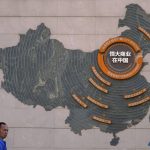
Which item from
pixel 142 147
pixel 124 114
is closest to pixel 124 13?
pixel 124 114

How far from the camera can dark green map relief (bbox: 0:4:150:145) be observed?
7586 millimetres

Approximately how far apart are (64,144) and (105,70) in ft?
4.17

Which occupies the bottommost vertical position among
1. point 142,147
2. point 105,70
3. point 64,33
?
point 142,147

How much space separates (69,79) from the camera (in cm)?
769

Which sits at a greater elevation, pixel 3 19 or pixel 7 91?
pixel 3 19

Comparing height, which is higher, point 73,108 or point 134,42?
point 134,42

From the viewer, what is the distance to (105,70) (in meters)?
7.64

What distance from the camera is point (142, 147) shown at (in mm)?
7516

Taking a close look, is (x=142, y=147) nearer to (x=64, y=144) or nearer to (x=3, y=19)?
(x=64, y=144)

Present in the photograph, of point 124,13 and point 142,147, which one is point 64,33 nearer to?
point 124,13

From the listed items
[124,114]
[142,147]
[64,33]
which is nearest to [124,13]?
[64,33]

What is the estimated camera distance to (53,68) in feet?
25.4

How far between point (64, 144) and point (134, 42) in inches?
73.9

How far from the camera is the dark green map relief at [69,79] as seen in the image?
24.9ft
